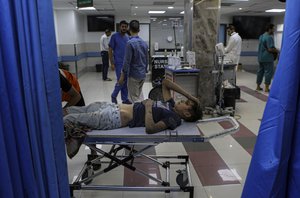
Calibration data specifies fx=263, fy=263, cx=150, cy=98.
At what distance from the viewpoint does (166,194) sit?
2.38 metres

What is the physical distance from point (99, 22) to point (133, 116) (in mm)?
9464

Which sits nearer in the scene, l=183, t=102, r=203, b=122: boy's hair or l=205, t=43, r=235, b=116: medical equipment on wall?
l=183, t=102, r=203, b=122: boy's hair

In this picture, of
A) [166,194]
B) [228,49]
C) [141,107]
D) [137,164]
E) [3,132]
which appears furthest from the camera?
[228,49]

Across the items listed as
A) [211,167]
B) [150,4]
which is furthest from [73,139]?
[150,4]

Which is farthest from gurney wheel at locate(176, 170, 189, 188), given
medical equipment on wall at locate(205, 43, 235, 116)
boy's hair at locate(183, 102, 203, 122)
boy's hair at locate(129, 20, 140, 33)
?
medical equipment on wall at locate(205, 43, 235, 116)

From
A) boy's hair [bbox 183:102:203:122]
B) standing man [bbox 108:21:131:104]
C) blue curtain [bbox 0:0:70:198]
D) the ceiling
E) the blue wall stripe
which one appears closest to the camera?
blue curtain [bbox 0:0:70:198]

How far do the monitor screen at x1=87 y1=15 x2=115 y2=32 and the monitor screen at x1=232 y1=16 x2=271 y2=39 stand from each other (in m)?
5.42

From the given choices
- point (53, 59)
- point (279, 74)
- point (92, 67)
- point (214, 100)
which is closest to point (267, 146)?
point (279, 74)

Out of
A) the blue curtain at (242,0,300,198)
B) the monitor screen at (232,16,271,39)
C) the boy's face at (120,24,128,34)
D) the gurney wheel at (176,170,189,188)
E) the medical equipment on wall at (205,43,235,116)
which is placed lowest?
the gurney wheel at (176,170,189,188)

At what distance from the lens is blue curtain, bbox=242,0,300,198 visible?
90 cm

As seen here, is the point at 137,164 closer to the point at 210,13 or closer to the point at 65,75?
the point at 65,75

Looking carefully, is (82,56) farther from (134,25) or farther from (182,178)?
(182,178)

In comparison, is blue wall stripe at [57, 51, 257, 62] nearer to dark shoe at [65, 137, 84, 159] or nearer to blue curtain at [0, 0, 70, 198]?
dark shoe at [65, 137, 84, 159]

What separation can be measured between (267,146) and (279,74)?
27cm
